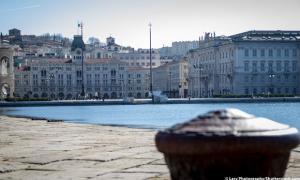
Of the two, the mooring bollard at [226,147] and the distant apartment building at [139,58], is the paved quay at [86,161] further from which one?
the distant apartment building at [139,58]

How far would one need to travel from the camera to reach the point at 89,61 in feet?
415

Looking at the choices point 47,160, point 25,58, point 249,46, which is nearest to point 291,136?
point 47,160

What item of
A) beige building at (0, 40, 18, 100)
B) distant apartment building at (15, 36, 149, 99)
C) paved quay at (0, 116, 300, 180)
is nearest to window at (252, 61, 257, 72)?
distant apartment building at (15, 36, 149, 99)

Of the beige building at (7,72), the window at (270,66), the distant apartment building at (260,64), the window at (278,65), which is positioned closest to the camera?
the distant apartment building at (260,64)

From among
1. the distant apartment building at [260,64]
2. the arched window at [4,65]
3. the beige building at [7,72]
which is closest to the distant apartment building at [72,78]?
the arched window at [4,65]

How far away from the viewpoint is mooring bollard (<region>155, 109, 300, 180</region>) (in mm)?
2938

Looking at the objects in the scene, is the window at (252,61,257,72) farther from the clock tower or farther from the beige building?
the beige building

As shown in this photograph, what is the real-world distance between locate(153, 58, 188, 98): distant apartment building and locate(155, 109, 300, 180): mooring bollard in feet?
386

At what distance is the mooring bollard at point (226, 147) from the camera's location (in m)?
2.94

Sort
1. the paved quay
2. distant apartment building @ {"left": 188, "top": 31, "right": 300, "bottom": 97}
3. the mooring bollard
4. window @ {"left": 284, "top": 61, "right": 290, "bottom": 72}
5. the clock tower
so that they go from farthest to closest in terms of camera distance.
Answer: the clock tower
window @ {"left": 284, "top": 61, "right": 290, "bottom": 72}
distant apartment building @ {"left": 188, "top": 31, "right": 300, "bottom": 97}
the paved quay
the mooring bollard

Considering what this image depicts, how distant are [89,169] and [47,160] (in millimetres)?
1234

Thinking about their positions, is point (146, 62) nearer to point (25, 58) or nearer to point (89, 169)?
point (25, 58)

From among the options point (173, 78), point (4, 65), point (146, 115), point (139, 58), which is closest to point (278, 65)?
point (173, 78)

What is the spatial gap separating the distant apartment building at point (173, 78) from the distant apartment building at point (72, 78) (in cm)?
Result: 1118
